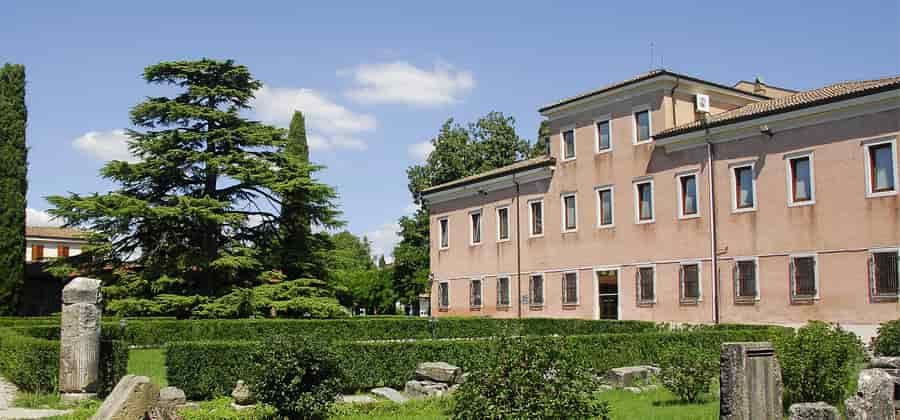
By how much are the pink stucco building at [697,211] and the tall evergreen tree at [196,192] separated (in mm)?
8541

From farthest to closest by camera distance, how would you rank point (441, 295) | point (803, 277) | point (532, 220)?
point (441, 295), point (532, 220), point (803, 277)

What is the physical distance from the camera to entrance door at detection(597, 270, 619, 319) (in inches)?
1239

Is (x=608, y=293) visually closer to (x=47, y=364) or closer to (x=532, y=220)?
(x=532, y=220)

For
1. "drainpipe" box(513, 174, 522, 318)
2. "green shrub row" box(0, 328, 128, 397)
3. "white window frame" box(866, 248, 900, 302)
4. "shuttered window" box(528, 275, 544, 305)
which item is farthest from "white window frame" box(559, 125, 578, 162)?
"green shrub row" box(0, 328, 128, 397)

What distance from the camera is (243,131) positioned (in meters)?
35.0

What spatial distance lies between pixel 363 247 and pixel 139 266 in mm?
78337

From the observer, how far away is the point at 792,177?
25719 mm

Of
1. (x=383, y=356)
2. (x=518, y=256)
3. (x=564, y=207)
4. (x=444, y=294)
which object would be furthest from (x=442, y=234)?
(x=383, y=356)

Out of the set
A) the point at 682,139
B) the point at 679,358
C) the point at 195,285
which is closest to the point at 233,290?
the point at 195,285

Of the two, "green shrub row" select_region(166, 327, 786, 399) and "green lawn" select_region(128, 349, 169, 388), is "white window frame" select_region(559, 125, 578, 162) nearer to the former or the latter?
"green shrub row" select_region(166, 327, 786, 399)

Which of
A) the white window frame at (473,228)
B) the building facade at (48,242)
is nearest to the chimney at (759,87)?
the white window frame at (473,228)

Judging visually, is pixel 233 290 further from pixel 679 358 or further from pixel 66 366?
pixel 679 358

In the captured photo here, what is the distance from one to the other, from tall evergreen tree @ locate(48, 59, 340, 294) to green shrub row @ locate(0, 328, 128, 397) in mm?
15653

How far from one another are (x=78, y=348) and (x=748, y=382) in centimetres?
1132
